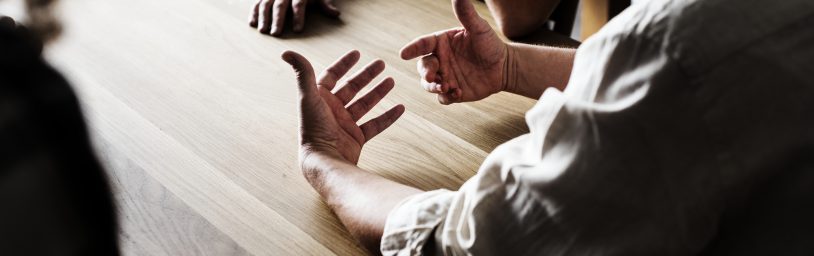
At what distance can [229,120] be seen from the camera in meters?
1.11

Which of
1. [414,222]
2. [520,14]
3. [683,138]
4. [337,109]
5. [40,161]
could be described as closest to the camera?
[40,161]

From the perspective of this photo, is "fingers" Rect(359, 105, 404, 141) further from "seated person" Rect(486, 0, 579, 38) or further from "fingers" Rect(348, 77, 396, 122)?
"seated person" Rect(486, 0, 579, 38)

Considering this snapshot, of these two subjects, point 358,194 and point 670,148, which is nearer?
point 670,148

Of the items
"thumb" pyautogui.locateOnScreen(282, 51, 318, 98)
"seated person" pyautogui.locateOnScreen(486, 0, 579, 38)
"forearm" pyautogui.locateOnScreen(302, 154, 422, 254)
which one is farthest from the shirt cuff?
"seated person" pyautogui.locateOnScreen(486, 0, 579, 38)

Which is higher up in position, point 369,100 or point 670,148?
point 670,148

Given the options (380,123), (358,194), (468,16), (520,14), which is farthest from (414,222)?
(520,14)

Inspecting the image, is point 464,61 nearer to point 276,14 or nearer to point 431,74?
point 431,74

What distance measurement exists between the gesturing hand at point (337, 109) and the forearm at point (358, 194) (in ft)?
0.12

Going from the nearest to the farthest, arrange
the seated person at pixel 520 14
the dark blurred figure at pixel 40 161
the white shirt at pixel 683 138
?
the dark blurred figure at pixel 40 161 < the white shirt at pixel 683 138 < the seated person at pixel 520 14

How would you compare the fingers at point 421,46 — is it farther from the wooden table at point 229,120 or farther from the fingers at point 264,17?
the fingers at point 264,17

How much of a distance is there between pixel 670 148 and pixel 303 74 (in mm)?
570

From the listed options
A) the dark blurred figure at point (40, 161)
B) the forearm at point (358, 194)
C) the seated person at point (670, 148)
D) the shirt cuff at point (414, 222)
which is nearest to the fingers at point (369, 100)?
the forearm at point (358, 194)

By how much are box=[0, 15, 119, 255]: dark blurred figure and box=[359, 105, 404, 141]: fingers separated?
0.71 meters

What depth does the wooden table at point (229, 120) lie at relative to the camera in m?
0.93
